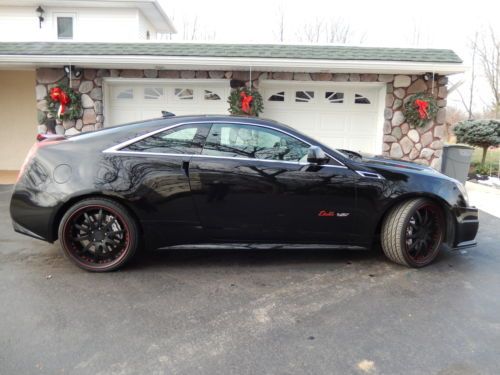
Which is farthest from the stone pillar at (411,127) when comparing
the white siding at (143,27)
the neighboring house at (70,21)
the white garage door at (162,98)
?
the white siding at (143,27)

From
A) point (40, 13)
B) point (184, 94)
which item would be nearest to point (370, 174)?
point (184, 94)

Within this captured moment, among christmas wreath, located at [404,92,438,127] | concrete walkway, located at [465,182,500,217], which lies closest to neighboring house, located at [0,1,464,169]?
christmas wreath, located at [404,92,438,127]

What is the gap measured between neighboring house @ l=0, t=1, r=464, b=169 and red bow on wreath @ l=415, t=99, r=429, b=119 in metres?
0.36

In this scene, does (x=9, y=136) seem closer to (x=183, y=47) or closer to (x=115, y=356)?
(x=183, y=47)

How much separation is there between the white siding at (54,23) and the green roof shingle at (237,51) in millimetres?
3661

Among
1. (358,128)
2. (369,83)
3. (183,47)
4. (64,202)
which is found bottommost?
(64,202)

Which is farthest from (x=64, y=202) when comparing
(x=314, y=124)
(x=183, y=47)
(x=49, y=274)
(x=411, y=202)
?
→ (x=314, y=124)

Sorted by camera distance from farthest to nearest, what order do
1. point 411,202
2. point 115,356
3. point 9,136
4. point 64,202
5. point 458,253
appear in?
point 9,136
point 458,253
point 411,202
point 64,202
point 115,356

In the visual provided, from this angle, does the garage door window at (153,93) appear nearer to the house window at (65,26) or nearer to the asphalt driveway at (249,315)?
the house window at (65,26)

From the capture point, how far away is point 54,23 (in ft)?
40.2

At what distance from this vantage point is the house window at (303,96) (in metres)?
9.18

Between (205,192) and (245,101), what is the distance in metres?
4.94

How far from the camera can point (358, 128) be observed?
30.5 feet

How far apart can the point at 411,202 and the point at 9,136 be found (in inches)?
418
